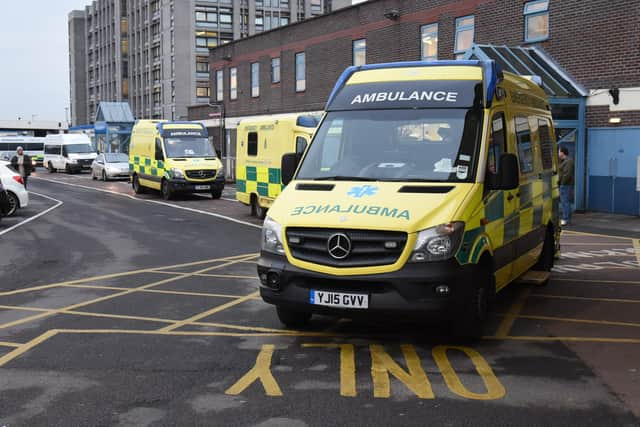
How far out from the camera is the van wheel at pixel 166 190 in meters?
25.9

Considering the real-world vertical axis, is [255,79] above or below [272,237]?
above

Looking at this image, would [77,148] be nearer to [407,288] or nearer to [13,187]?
[13,187]

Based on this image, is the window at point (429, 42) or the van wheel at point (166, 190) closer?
the van wheel at point (166, 190)

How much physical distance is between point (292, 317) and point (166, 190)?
769 inches

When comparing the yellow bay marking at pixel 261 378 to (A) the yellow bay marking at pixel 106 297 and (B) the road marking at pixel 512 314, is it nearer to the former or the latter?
(B) the road marking at pixel 512 314

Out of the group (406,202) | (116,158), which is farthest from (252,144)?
(116,158)

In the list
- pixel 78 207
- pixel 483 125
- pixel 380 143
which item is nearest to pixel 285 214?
pixel 380 143

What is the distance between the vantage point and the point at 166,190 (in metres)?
26.1

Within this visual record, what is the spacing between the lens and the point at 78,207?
23.5 m

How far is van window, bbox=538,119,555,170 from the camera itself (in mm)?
9750

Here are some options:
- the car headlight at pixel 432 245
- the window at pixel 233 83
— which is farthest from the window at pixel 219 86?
the car headlight at pixel 432 245

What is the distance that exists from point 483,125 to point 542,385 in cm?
264

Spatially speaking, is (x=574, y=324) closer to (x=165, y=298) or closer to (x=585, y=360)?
(x=585, y=360)

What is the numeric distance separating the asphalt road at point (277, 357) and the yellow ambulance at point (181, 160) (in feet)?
47.0
